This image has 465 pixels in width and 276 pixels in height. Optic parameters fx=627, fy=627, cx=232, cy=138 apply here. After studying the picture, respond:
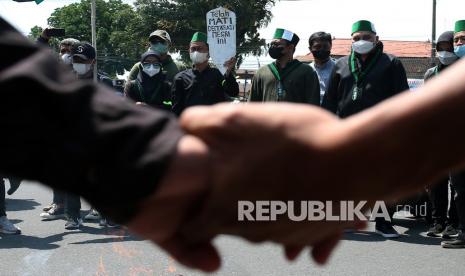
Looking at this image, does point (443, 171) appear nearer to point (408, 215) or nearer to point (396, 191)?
point (396, 191)

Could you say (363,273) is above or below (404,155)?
below

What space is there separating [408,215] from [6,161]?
6.61 metres

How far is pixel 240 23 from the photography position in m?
39.9

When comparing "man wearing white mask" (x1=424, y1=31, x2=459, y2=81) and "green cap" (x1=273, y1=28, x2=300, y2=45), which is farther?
"green cap" (x1=273, y1=28, x2=300, y2=45)

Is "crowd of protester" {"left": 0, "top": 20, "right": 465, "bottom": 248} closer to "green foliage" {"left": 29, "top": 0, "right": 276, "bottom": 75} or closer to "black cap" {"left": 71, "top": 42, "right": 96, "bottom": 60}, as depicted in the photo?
"black cap" {"left": 71, "top": 42, "right": 96, "bottom": 60}

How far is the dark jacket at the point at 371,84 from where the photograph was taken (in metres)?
5.43

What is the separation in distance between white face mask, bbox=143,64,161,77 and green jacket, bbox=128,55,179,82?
158mm

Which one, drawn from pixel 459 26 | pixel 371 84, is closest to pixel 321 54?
Result: pixel 371 84

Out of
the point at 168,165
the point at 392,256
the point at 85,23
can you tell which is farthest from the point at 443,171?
the point at 85,23

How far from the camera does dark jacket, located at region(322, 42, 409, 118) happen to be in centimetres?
543

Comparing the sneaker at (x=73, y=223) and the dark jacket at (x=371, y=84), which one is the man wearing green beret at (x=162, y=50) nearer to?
the sneaker at (x=73, y=223)

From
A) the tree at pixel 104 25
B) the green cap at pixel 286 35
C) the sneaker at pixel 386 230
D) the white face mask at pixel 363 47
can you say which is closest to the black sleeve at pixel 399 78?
the white face mask at pixel 363 47

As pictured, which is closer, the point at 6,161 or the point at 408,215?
the point at 6,161

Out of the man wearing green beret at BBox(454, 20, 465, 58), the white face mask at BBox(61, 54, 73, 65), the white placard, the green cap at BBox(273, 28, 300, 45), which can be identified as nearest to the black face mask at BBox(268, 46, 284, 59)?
the green cap at BBox(273, 28, 300, 45)
